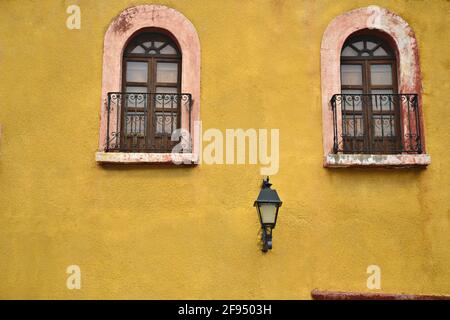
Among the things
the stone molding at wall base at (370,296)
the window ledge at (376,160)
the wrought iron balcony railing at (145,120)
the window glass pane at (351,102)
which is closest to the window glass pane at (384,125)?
the window glass pane at (351,102)

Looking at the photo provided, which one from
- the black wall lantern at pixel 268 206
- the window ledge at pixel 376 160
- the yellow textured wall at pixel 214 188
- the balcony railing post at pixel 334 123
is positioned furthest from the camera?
the balcony railing post at pixel 334 123

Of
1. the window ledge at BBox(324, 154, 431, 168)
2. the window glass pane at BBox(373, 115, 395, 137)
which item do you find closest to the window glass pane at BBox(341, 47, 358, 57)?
the window glass pane at BBox(373, 115, 395, 137)

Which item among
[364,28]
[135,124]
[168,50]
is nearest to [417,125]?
[364,28]

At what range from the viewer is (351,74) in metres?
7.55

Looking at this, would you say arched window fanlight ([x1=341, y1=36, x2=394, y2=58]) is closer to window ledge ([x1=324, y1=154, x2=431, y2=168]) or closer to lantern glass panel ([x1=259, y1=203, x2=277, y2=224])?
window ledge ([x1=324, y1=154, x2=431, y2=168])

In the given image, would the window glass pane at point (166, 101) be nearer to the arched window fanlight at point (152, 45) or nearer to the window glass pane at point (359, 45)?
the arched window fanlight at point (152, 45)

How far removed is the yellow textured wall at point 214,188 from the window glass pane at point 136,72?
0.42m

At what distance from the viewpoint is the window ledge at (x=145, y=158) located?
694 centimetres

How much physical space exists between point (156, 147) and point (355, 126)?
95.6 inches

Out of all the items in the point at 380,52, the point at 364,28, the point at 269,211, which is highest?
the point at 364,28

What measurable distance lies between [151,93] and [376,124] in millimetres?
2759

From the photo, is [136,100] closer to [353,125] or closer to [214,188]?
[214,188]

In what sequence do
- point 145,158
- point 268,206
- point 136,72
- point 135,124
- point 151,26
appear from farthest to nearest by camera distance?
point 136,72
point 151,26
point 135,124
point 145,158
point 268,206

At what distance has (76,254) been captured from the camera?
6.84m
